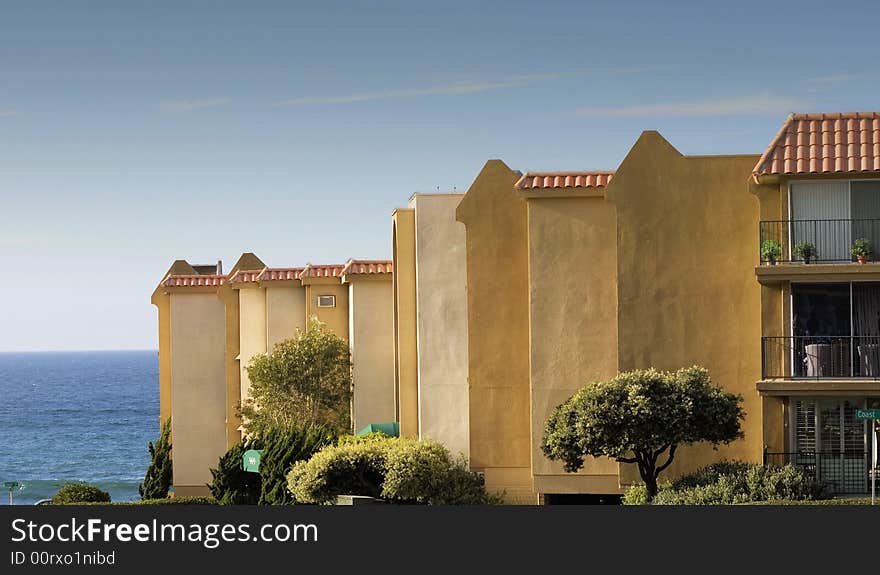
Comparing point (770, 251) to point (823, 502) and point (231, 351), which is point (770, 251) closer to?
point (823, 502)

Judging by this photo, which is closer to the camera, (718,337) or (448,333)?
(718,337)

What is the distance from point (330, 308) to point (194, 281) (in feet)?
27.4

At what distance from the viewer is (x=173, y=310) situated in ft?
211

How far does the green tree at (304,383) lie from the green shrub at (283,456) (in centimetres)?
813

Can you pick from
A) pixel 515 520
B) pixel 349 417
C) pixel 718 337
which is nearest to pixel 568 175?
pixel 718 337

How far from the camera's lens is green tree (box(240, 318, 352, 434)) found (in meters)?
54.9

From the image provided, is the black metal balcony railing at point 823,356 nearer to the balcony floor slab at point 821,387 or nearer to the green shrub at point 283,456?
the balcony floor slab at point 821,387

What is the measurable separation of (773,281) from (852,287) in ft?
6.26

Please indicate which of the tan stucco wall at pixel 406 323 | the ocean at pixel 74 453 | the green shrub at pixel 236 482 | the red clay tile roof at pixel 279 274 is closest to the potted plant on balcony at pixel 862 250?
the tan stucco wall at pixel 406 323

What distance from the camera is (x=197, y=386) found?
64.1 metres

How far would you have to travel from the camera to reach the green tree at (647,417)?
37938 millimetres

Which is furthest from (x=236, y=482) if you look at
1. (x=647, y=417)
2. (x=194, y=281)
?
(x=194, y=281)

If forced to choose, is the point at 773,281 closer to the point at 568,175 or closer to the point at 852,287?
the point at 852,287

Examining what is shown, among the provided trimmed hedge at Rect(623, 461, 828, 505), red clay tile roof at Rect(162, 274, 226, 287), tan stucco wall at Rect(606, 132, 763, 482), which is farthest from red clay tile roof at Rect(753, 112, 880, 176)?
red clay tile roof at Rect(162, 274, 226, 287)
